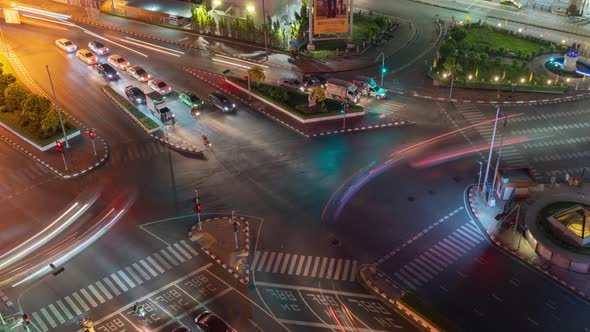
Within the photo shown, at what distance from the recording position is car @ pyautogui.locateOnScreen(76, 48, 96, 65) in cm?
10344

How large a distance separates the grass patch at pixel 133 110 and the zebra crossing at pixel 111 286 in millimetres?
26771

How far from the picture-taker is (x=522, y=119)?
281 ft

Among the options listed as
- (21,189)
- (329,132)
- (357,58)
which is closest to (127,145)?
(21,189)

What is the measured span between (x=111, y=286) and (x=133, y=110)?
37215 millimetres

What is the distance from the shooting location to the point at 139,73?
9838 cm

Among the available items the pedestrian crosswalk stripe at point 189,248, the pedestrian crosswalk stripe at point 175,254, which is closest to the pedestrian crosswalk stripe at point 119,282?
the pedestrian crosswalk stripe at point 175,254

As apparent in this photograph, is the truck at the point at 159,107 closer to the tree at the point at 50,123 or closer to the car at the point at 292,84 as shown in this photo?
the tree at the point at 50,123

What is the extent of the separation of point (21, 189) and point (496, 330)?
58.3m

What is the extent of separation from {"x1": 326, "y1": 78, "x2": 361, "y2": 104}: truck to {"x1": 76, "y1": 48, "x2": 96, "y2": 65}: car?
4402 centimetres

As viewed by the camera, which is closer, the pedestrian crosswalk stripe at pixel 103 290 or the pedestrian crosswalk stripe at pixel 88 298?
the pedestrian crosswalk stripe at pixel 88 298

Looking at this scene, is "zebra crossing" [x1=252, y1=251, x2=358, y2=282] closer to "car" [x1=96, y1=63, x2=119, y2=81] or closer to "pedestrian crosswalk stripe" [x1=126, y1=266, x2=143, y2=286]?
"pedestrian crosswalk stripe" [x1=126, y1=266, x2=143, y2=286]

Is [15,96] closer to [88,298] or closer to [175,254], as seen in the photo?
[175,254]

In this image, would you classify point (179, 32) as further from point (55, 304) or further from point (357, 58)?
point (55, 304)

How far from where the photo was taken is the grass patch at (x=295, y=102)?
85.8 metres
